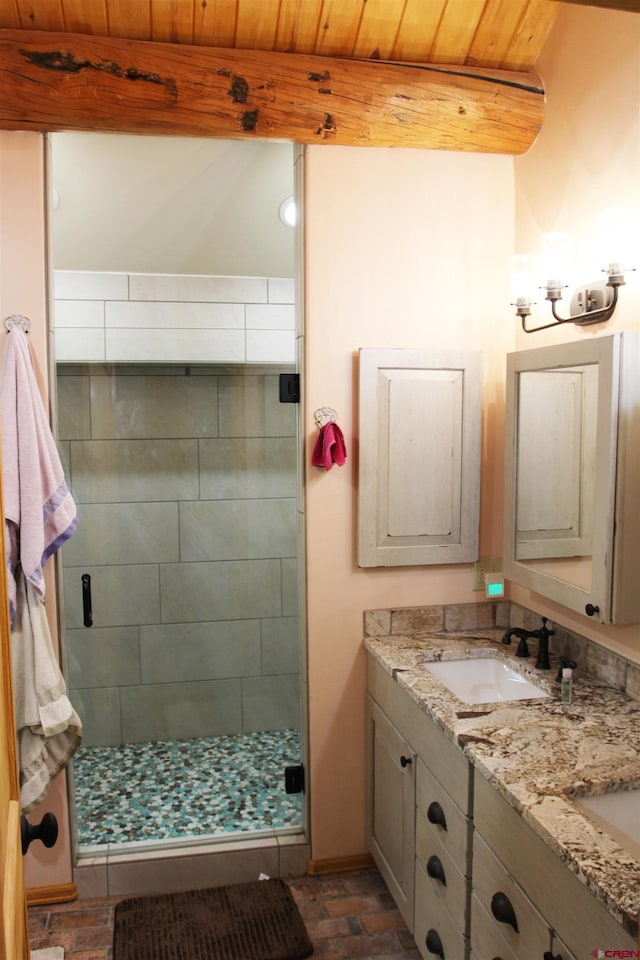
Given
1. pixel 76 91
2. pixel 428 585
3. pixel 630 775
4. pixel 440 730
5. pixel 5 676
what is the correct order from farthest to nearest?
1. pixel 428 585
2. pixel 76 91
3. pixel 440 730
4. pixel 630 775
5. pixel 5 676

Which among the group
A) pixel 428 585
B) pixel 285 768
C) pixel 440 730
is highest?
pixel 428 585

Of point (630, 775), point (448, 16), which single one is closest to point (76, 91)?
point (448, 16)

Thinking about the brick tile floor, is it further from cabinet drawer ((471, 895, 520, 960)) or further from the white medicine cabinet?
the white medicine cabinet

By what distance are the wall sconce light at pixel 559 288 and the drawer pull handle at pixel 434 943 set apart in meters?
1.73

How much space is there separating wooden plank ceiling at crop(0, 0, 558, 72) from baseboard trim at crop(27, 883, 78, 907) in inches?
105

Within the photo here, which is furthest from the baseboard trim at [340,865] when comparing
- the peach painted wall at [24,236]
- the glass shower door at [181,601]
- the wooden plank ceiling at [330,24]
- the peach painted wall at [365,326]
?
the wooden plank ceiling at [330,24]

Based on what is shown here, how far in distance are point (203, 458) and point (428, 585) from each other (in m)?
0.97

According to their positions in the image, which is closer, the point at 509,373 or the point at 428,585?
the point at 509,373

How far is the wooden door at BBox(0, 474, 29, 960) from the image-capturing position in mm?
841

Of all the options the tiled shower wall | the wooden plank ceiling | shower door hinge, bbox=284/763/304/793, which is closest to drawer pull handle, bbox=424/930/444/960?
shower door hinge, bbox=284/763/304/793

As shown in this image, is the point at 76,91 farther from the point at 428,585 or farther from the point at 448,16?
the point at 428,585

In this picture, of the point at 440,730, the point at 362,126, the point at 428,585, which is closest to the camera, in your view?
the point at 440,730

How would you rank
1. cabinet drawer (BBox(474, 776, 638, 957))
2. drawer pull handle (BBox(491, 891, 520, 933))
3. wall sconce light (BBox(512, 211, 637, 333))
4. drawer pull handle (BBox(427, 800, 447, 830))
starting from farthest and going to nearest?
wall sconce light (BBox(512, 211, 637, 333)) < drawer pull handle (BBox(427, 800, 447, 830)) < drawer pull handle (BBox(491, 891, 520, 933)) < cabinet drawer (BBox(474, 776, 638, 957))

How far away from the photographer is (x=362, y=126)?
2.36 meters
